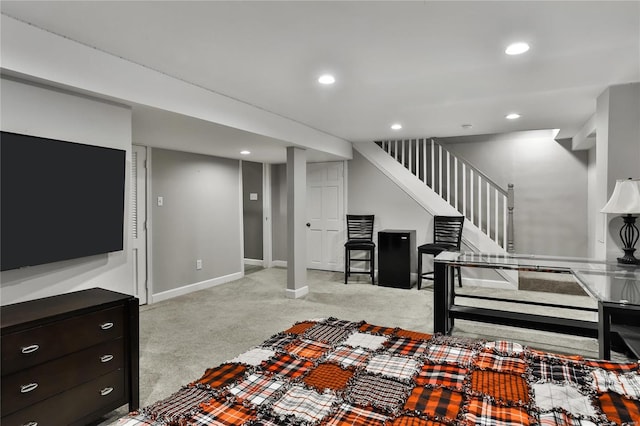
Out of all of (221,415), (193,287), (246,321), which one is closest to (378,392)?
(221,415)

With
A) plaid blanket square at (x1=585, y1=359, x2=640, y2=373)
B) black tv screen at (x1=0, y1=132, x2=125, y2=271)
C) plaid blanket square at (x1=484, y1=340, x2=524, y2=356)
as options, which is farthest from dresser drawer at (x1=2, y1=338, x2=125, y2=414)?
plaid blanket square at (x1=585, y1=359, x2=640, y2=373)

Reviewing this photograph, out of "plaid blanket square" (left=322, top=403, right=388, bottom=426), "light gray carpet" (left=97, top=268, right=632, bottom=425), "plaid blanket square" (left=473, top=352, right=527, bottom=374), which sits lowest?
"light gray carpet" (left=97, top=268, right=632, bottom=425)

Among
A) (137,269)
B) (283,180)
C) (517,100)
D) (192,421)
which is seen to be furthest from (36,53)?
(283,180)

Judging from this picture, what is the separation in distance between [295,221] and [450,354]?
3547mm

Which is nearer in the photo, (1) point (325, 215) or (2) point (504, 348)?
(2) point (504, 348)

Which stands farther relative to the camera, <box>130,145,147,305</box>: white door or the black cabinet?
the black cabinet

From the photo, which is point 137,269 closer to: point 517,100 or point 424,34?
point 424,34

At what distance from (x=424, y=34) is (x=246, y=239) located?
6.18 metres

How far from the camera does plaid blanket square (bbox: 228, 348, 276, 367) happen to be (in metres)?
1.63

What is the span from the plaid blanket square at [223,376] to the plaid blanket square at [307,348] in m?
0.27

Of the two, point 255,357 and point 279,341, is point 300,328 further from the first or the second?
point 255,357

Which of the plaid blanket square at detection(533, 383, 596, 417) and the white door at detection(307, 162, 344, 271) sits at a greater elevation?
the white door at detection(307, 162, 344, 271)

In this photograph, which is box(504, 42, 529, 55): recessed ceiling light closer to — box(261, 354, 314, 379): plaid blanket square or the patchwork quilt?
the patchwork quilt

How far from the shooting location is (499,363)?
1632 millimetres
